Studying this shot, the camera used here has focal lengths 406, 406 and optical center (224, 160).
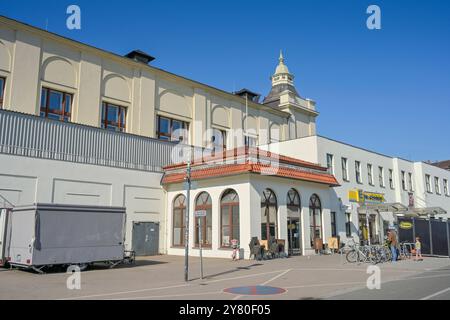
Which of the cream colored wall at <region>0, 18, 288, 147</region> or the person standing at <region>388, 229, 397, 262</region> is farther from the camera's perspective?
the cream colored wall at <region>0, 18, 288, 147</region>

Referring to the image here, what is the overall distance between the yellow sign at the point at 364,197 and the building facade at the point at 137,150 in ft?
1.96

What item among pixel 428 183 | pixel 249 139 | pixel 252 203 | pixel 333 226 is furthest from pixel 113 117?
pixel 428 183

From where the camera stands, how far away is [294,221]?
26.2m

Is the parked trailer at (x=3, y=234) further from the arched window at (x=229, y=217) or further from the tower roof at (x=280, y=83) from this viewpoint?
the tower roof at (x=280, y=83)

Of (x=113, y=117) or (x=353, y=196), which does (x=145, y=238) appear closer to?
(x=113, y=117)

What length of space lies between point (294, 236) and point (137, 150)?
11.9 m

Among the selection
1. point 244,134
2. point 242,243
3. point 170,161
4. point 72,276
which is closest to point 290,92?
point 244,134

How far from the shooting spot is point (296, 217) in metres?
26.3

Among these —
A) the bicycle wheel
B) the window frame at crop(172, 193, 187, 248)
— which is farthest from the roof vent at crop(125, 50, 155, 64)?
the bicycle wheel

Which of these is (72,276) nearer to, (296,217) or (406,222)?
(296,217)

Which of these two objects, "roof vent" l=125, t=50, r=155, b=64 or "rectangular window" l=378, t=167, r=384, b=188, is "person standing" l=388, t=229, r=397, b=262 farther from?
"roof vent" l=125, t=50, r=155, b=64

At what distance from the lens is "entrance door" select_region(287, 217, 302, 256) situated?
→ 1007 inches

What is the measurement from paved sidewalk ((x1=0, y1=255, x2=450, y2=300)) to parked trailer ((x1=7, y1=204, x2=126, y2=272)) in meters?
0.63

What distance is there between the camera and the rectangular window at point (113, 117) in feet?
92.5
